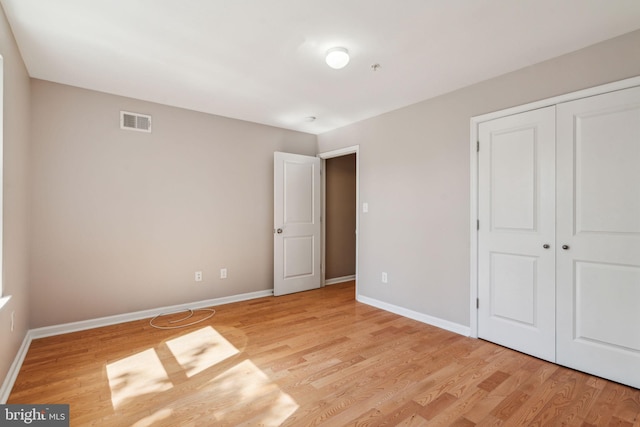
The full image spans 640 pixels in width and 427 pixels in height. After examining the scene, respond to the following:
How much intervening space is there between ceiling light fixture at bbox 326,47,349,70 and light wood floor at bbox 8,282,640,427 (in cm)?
236

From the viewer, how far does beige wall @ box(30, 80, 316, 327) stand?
10.0 ft

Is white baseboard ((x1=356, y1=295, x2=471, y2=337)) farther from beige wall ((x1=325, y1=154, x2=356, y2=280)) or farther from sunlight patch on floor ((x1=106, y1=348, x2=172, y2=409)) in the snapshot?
sunlight patch on floor ((x1=106, y1=348, x2=172, y2=409))

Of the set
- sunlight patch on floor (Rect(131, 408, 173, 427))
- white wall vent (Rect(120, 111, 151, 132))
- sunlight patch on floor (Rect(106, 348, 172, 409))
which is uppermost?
white wall vent (Rect(120, 111, 151, 132))

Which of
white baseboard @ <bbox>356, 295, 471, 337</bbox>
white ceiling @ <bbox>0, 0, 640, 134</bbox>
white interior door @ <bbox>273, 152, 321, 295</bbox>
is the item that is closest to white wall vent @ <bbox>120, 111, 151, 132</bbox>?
white ceiling @ <bbox>0, 0, 640, 134</bbox>

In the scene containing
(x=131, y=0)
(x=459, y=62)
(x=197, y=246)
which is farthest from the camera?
(x=197, y=246)

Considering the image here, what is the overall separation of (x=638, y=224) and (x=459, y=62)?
1743 mm

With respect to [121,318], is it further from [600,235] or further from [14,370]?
[600,235]

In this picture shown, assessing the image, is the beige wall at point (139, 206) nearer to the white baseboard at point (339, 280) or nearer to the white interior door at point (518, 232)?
the white baseboard at point (339, 280)

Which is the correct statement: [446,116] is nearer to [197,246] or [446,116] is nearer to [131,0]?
[131,0]

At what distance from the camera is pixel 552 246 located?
254 cm

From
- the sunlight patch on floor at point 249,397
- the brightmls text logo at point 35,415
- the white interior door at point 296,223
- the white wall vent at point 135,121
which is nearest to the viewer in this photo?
the brightmls text logo at point 35,415

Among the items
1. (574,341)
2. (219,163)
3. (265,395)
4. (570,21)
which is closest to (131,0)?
(219,163)

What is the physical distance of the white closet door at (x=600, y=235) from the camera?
2164 millimetres

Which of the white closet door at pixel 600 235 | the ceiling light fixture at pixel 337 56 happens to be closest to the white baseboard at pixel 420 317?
the white closet door at pixel 600 235
